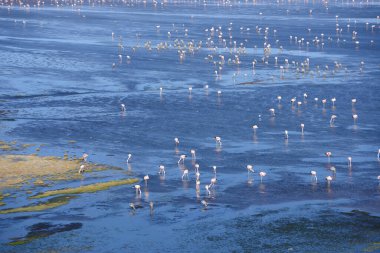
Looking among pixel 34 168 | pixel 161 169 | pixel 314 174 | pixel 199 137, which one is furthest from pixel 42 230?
pixel 199 137

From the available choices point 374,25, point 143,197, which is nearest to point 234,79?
point 143,197

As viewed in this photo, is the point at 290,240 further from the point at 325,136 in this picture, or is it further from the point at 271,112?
the point at 271,112

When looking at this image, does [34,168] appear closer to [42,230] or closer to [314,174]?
[42,230]

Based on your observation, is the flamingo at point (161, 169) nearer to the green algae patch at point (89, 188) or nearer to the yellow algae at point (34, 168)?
the green algae patch at point (89, 188)

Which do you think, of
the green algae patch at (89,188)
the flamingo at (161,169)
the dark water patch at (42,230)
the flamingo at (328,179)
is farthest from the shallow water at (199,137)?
the green algae patch at (89,188)

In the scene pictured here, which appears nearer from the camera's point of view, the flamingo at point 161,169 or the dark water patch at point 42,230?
the dark water patch at point 42,230

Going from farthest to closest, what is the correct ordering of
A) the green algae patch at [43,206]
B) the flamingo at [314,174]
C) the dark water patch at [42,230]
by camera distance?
the flamingo at [314,174] → the green algae patch at [43,206] → the dark water patch at [42,230]
